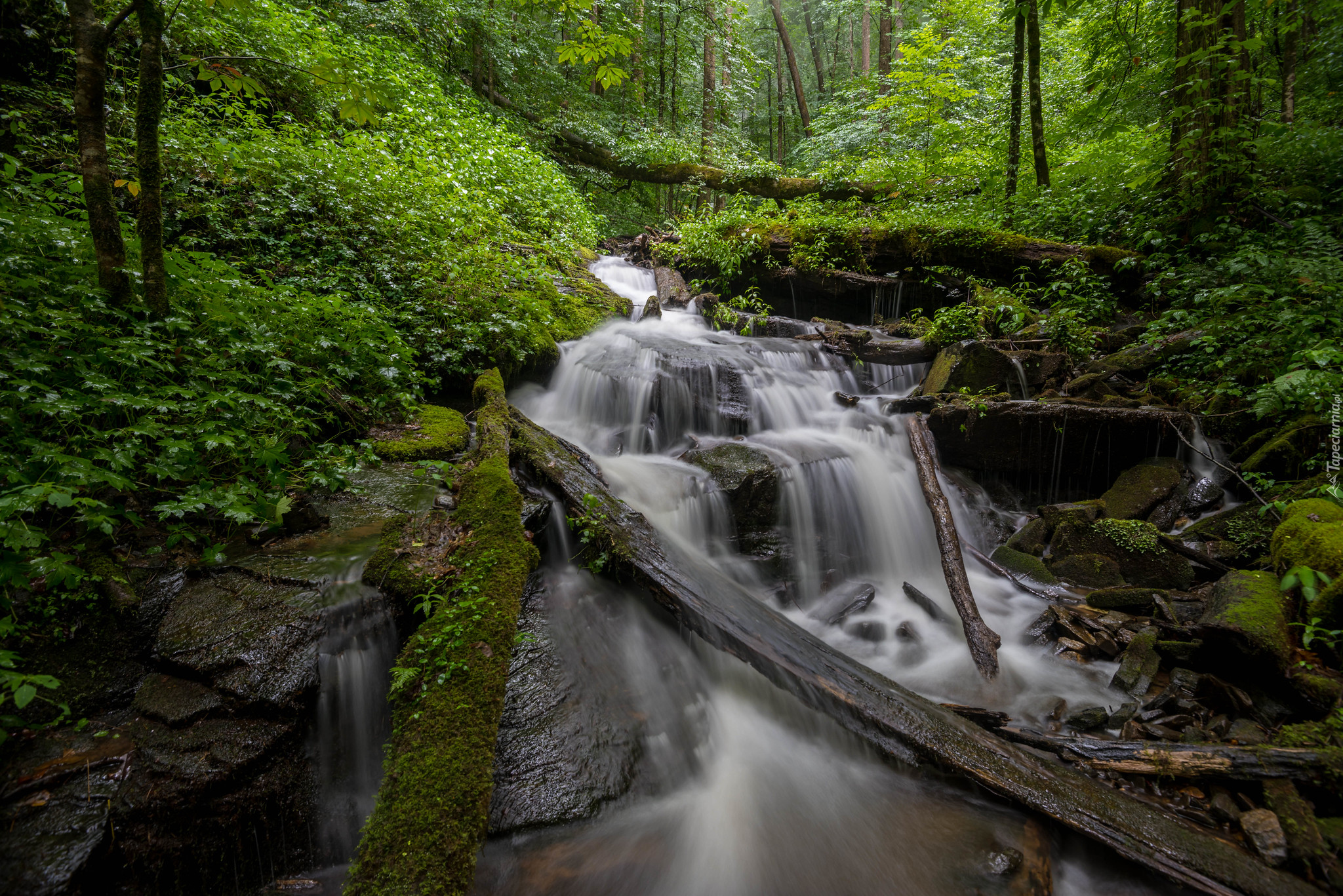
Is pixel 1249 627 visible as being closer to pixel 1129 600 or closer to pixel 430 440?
pixel 1129 600

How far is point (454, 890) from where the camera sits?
1646mm

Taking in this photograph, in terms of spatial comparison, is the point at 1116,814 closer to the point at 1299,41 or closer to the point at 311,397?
the point at 311,397

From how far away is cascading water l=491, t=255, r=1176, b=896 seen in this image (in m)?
2.46

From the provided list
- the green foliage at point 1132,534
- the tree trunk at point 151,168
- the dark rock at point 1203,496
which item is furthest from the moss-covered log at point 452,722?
the dark rock at point 1203,496

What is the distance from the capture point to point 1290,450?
4.65 m

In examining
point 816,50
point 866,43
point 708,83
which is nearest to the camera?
point 708,83

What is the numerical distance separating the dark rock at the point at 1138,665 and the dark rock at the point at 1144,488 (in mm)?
1724

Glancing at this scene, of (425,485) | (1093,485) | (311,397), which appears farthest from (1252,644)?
(311,397)

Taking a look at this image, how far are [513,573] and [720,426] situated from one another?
4.35m

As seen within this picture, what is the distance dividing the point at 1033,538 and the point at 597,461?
4.35 m

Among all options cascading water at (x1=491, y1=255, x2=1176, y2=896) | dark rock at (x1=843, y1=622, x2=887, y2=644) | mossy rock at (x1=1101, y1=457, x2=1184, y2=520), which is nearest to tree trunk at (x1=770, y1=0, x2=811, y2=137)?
cascading water at (x1=491, y1=255, x2=1176, y2=896)

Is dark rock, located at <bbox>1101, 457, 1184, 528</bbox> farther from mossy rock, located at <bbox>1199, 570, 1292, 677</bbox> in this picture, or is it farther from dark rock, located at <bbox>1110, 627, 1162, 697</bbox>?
dark rock, located at <bbox>1110, 627, 1162, 697</bbox>

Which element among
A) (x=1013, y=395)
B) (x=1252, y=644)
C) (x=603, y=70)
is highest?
(x=603, y=70)

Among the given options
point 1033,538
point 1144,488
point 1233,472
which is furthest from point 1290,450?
point 1033,538
